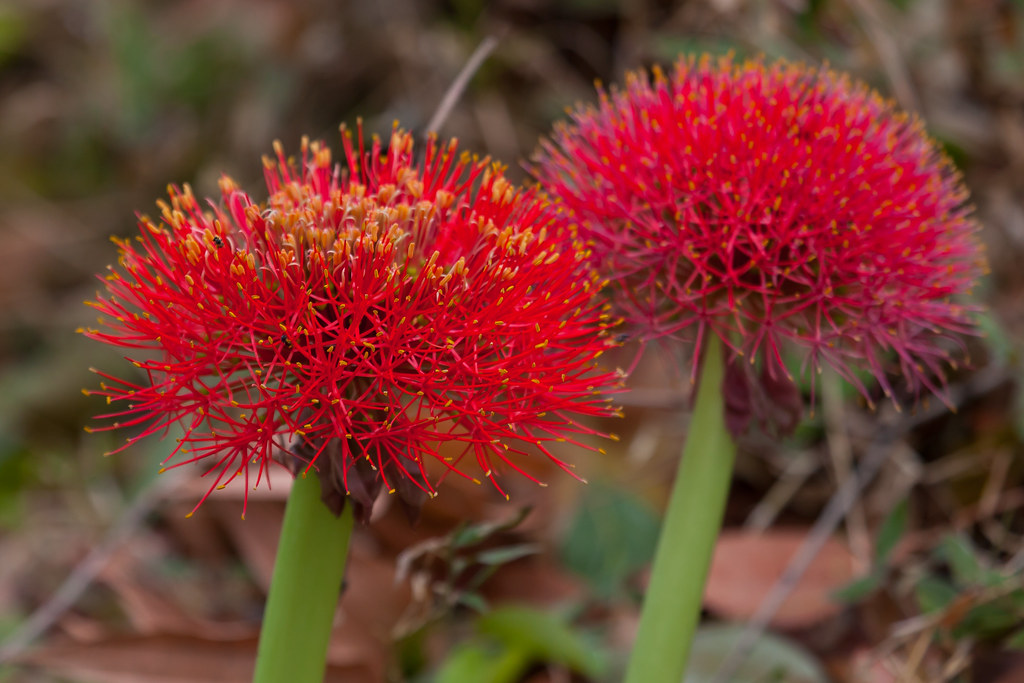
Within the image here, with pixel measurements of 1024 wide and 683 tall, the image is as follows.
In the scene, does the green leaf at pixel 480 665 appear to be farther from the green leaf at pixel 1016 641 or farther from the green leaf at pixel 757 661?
the green leaf at pixel 1016 641

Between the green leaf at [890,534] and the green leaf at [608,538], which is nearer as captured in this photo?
the green leaf at [890,534]

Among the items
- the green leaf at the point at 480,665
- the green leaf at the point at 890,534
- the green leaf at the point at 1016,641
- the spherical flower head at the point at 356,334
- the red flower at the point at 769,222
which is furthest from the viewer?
the green leaf at the point at 890,534

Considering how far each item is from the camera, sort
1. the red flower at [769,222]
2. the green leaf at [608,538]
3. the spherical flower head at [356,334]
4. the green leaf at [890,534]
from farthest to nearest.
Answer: the green leaf at [608,538] → the green leaf at [890,534] → the red flower at [769,222] → the spherical flower head at [356,334]

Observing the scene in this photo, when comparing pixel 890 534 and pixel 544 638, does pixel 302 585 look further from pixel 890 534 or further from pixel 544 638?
pixel 890 534

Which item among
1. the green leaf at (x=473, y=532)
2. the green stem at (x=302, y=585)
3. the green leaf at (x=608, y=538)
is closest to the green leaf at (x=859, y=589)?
the green leaf at (x=608, y=538)

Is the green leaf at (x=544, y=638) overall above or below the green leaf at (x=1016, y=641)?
below
